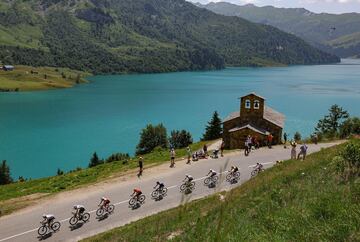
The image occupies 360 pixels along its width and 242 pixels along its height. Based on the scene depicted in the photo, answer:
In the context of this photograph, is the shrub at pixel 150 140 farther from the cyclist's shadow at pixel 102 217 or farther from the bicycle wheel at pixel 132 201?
the cyclist's shadow at pixel 102 217

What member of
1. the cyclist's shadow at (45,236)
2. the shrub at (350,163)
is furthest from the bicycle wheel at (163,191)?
the shrub at (350,163)

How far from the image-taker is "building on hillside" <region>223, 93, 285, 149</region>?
63.8 m

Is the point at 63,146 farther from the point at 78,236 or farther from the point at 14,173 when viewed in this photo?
the point at 78,236

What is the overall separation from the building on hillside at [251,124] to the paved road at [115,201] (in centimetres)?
1086

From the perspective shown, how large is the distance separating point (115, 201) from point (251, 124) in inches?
1326

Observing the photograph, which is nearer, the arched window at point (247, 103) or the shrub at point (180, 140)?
the arched window at point (247, 103)

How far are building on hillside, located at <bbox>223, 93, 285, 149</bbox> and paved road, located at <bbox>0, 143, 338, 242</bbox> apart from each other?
35.6 ft

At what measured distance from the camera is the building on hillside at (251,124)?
63.8 metres

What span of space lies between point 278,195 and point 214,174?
21.0 m

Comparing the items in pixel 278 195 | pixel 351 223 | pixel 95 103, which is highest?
pixel 351 223

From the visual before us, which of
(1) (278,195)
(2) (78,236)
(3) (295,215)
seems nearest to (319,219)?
Result: (3) (295,215)

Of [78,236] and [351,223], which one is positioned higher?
[351,223]

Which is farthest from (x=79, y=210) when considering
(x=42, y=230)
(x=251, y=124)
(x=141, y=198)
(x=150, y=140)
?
(x=150, y=140)

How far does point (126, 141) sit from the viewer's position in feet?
403
